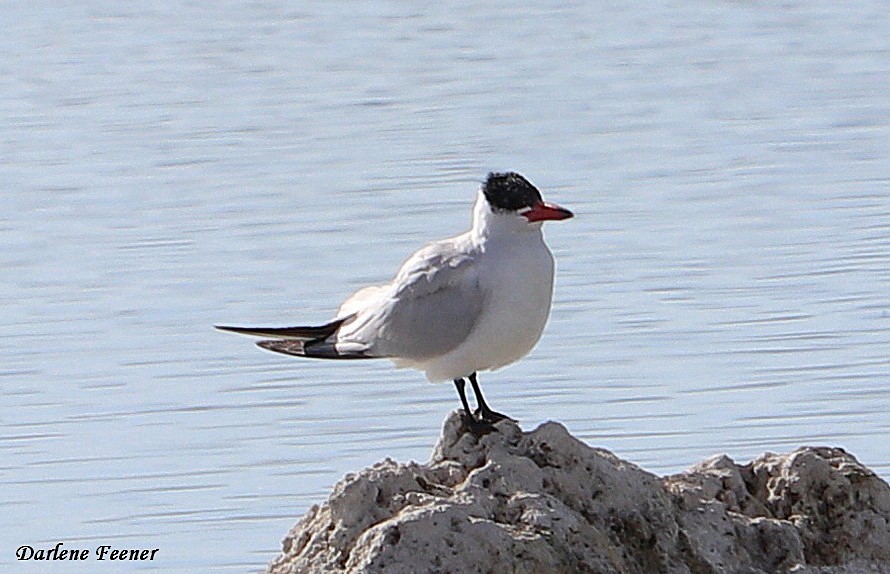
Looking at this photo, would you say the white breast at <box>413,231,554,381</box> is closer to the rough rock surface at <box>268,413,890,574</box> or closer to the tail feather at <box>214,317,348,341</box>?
the rough rock surface at <box>268,413,890,574</box>

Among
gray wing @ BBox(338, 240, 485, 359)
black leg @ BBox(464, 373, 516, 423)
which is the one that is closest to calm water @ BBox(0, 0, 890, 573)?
gray wing @ BBox(338, 240, 485, 359)

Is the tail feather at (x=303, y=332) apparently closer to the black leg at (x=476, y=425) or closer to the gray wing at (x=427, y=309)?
the gray wing at (x=427, y=309)

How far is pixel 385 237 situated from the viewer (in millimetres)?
13750

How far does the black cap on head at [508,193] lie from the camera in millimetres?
7363

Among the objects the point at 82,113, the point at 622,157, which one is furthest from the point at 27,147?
the point at 622,157

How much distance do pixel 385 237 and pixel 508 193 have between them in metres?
6.39

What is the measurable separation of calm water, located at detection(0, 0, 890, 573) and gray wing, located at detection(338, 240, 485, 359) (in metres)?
1.58

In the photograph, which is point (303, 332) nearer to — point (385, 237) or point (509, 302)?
point (509, 302)

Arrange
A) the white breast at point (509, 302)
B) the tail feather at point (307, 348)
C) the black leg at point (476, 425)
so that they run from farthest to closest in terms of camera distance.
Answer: the tail feather at point (307, 348), the white breast at point (509, 302), the black leg at point (476, 425)

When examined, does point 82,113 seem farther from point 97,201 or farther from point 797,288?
point 797,288

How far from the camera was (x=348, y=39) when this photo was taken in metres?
22.6

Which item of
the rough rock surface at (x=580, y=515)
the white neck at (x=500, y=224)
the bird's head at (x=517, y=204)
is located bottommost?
the rough rock surface at (x=580, y=515)

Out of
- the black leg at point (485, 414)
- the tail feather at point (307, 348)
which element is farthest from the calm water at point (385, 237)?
the black leg at point (485, 414)

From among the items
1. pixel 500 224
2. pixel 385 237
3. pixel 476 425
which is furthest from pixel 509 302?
pixel 385 237
